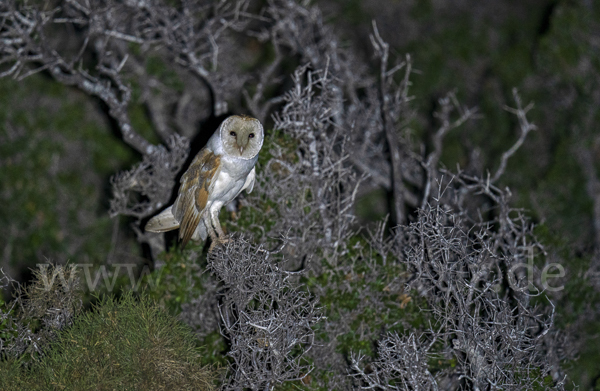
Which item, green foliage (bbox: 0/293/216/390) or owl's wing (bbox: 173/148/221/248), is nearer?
green foliage (bbox: 0/293/216/390)

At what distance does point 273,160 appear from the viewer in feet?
18.0

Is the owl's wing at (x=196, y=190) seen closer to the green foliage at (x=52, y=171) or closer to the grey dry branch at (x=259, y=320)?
the grey dry branch at (x=259, y=320)

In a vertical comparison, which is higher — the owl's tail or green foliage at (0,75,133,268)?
the owl's tail

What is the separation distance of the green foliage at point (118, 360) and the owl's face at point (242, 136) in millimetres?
1263

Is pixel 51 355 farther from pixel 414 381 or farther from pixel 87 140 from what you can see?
pixel 87 140

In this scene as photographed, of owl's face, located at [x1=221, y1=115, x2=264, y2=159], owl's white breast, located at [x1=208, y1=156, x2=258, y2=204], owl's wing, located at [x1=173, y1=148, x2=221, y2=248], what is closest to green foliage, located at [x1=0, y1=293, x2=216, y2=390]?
owl's wing, located at [x1=173, y1=148, x2=221, y2=248]

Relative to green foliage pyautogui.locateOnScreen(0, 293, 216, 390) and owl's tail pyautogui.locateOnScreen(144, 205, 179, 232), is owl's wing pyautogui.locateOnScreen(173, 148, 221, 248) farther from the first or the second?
green foliage pyautogui.locateOnScreen(0, 293, 216, 390)

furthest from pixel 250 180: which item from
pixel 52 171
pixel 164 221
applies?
pixel 52 171

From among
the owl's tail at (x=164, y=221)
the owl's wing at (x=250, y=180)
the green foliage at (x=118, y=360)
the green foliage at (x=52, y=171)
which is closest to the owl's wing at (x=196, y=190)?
the owl's tail at (x=164, y=221)

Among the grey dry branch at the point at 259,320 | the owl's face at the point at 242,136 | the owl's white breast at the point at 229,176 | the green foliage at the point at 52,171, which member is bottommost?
the green foliage at the point at 52,171

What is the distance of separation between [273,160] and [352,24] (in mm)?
8682

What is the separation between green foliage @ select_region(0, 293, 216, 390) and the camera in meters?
3.85

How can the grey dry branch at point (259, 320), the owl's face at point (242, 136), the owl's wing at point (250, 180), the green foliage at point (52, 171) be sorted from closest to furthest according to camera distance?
the grey dry branch at point (259, 320), the owl's face at point (242, 136), the owl's wing at point (250, 180), the green foliage at point (52, 171)

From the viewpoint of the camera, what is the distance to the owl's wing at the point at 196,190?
15.4ft
